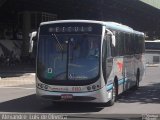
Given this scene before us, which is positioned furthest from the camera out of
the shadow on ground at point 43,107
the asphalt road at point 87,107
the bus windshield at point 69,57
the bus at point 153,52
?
the bus at point 153,52

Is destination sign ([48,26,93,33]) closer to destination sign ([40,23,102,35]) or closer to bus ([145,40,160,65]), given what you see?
destination sign ([40,23,102,35])

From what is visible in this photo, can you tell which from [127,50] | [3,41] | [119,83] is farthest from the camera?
[3,41]

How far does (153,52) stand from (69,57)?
7084 cm

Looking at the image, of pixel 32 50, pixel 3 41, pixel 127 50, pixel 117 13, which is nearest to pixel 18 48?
pixel 3 41

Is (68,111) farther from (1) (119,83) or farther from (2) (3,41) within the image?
(2) (3,41)

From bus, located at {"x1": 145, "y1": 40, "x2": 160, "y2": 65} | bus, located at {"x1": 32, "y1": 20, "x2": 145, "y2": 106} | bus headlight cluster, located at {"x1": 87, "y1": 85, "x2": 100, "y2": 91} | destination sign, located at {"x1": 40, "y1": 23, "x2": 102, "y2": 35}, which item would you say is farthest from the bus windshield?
bus, located at {"x1": 145, "y1": 40, "x2": 160, "y2": 65}

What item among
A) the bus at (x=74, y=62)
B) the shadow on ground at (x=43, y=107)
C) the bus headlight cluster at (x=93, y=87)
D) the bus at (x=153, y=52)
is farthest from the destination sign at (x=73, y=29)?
the bus at (x=153, y=52)

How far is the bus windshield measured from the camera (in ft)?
53.5

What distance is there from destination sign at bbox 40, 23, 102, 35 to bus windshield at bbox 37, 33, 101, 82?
0.13 m

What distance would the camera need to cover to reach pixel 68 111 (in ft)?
54.0

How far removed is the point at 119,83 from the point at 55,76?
365 centimetres

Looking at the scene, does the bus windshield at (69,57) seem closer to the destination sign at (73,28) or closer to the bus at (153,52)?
the destination sign at (73,28)

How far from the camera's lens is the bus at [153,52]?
84750 mm

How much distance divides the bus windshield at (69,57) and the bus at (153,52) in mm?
67497
